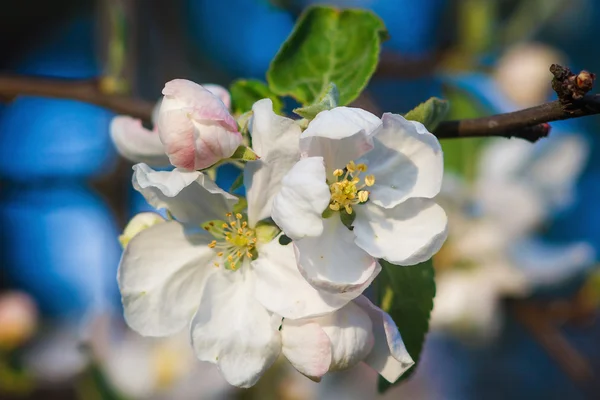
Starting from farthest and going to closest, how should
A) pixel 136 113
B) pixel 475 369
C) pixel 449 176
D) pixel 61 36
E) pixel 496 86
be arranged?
pixel 61 36
pixel 475 369
pixel 496 86
pixel 449 176
pixel 136 113

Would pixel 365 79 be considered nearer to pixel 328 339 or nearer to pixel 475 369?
pixel 328 339

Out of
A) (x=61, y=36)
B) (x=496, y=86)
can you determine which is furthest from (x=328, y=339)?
(x=61, y=36)

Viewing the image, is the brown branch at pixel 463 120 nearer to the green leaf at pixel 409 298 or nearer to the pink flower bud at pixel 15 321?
the green leaf at pixel 409 298

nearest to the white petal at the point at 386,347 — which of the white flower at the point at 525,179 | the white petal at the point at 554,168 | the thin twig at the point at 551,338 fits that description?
the thin twig at the point at 551,338

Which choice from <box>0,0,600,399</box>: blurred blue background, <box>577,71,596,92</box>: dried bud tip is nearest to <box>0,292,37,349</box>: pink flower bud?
<box>0,0,600,399</box>: blurred blue background

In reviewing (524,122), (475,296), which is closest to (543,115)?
(524,122)

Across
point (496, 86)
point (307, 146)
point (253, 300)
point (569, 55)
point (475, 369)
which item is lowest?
point (475, 369)

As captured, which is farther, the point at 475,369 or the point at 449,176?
the point at 475,369
